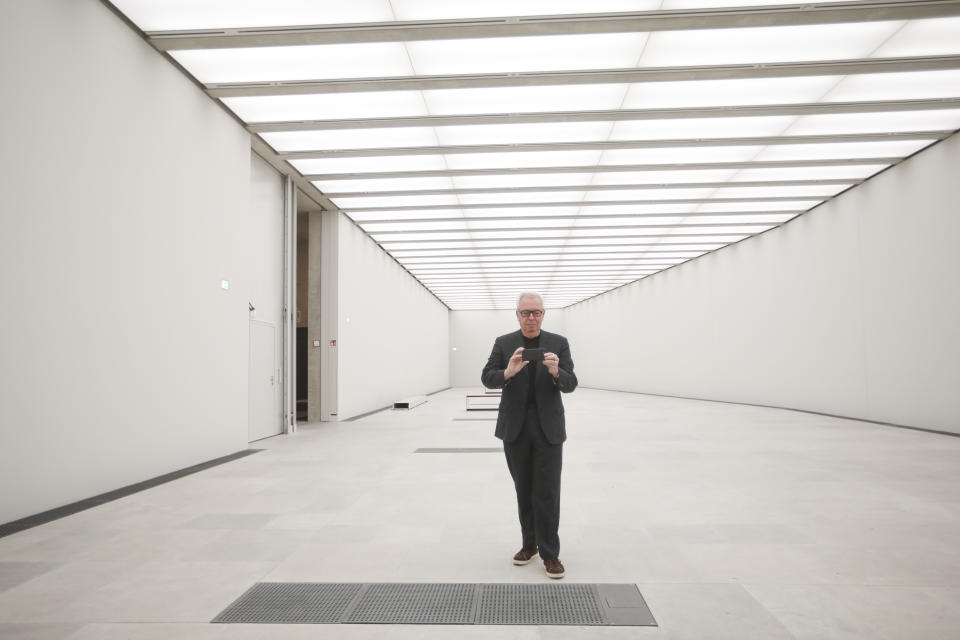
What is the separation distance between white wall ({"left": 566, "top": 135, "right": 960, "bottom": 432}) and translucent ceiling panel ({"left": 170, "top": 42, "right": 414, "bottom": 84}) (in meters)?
10.5

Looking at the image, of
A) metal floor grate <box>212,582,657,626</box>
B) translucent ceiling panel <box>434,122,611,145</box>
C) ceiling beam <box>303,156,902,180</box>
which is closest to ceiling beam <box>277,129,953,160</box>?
translucent ceiling panel <box>434,122,611,145</box>

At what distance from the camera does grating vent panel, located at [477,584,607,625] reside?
3.12m

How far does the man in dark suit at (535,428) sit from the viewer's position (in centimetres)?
377

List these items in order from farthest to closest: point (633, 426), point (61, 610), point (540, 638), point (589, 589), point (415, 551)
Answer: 1. point (633, 426)
2. point (415, 551)
3. point (589, 589)
4. point (61, 610)
5. point (540, 638)

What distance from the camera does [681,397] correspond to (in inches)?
922

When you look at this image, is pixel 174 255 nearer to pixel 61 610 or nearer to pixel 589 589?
pixel 61 610

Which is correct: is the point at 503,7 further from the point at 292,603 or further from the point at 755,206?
the point at 755,206

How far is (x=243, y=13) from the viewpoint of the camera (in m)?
6.67

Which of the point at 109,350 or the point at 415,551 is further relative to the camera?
the point at 109,350

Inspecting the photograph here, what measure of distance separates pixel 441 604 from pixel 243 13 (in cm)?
676

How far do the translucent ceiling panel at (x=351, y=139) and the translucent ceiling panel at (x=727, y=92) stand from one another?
371 cm

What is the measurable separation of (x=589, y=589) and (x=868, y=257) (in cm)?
1305

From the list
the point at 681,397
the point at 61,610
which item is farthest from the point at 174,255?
the point at 681,397

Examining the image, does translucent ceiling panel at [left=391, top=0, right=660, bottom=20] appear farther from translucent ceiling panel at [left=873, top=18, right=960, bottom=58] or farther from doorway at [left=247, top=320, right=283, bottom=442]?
doorway at [left=247, top=320, right=283, bottom=442]
